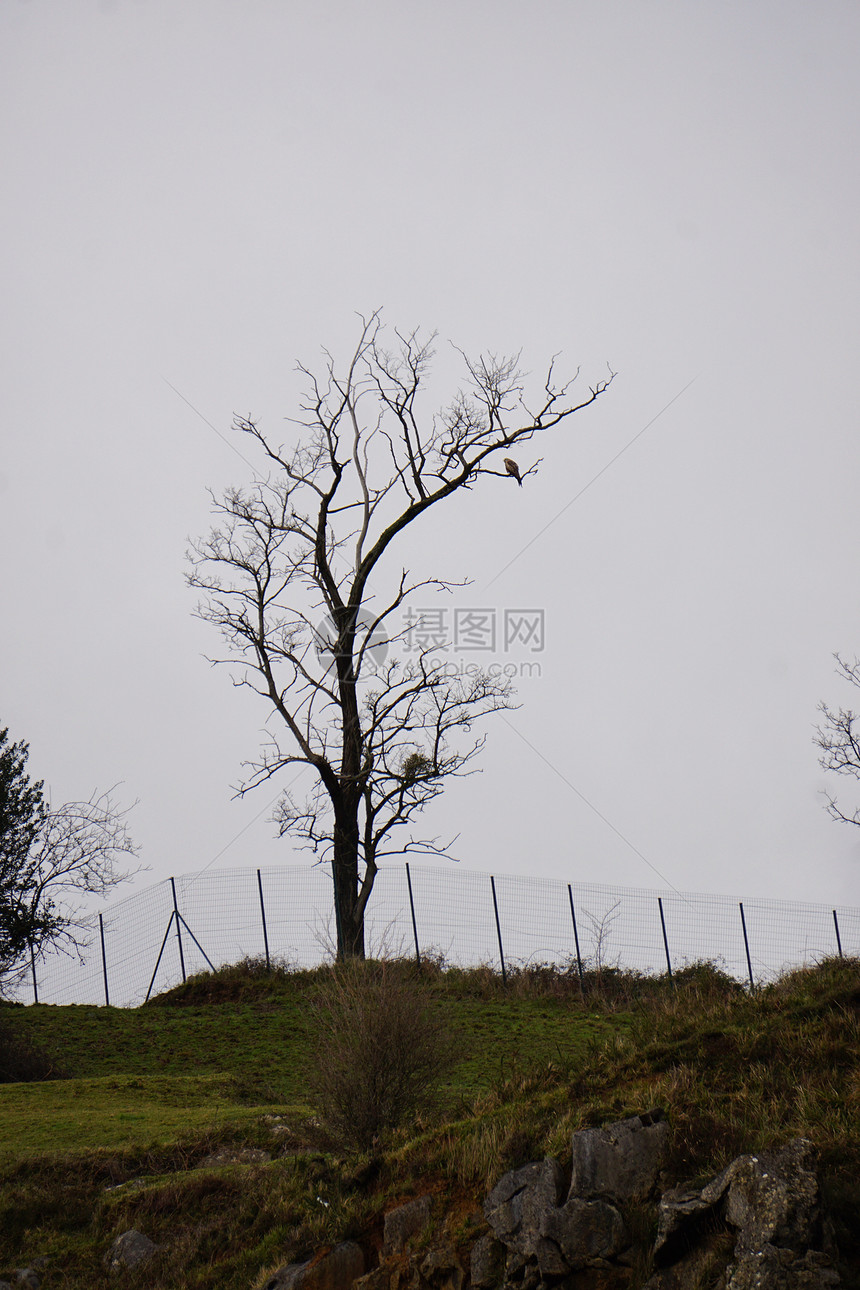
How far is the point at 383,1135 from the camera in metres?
9.20

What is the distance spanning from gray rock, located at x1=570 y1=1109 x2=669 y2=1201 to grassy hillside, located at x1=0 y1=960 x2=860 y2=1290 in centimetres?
19

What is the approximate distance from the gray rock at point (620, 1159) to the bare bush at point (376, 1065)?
341 centimetres

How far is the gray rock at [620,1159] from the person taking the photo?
6711 millimetres

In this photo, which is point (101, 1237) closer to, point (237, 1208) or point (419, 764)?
point (237, 1208)

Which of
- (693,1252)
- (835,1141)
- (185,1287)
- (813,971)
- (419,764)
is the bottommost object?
(185,1287)

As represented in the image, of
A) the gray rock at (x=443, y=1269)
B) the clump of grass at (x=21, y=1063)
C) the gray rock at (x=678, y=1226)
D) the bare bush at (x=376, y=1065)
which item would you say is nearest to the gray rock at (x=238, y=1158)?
the bare bush at (x=376, y=1065)

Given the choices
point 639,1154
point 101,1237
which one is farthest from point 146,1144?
point 639,1154

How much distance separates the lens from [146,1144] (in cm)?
1131

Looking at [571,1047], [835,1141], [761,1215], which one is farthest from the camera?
[571,1047]

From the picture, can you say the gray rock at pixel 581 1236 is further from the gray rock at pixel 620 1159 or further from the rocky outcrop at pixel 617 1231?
the gray rock at pixel 620 1159

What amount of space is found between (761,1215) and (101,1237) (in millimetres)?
7016

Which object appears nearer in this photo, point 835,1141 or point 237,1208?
point 835,1141

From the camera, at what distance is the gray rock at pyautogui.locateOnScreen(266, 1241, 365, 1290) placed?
769 cm

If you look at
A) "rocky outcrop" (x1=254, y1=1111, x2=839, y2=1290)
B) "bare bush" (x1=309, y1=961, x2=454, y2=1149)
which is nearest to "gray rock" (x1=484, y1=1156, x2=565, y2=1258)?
"rocky outcrop" (x1=254, y1=1111, x2=839, y2=1290)
